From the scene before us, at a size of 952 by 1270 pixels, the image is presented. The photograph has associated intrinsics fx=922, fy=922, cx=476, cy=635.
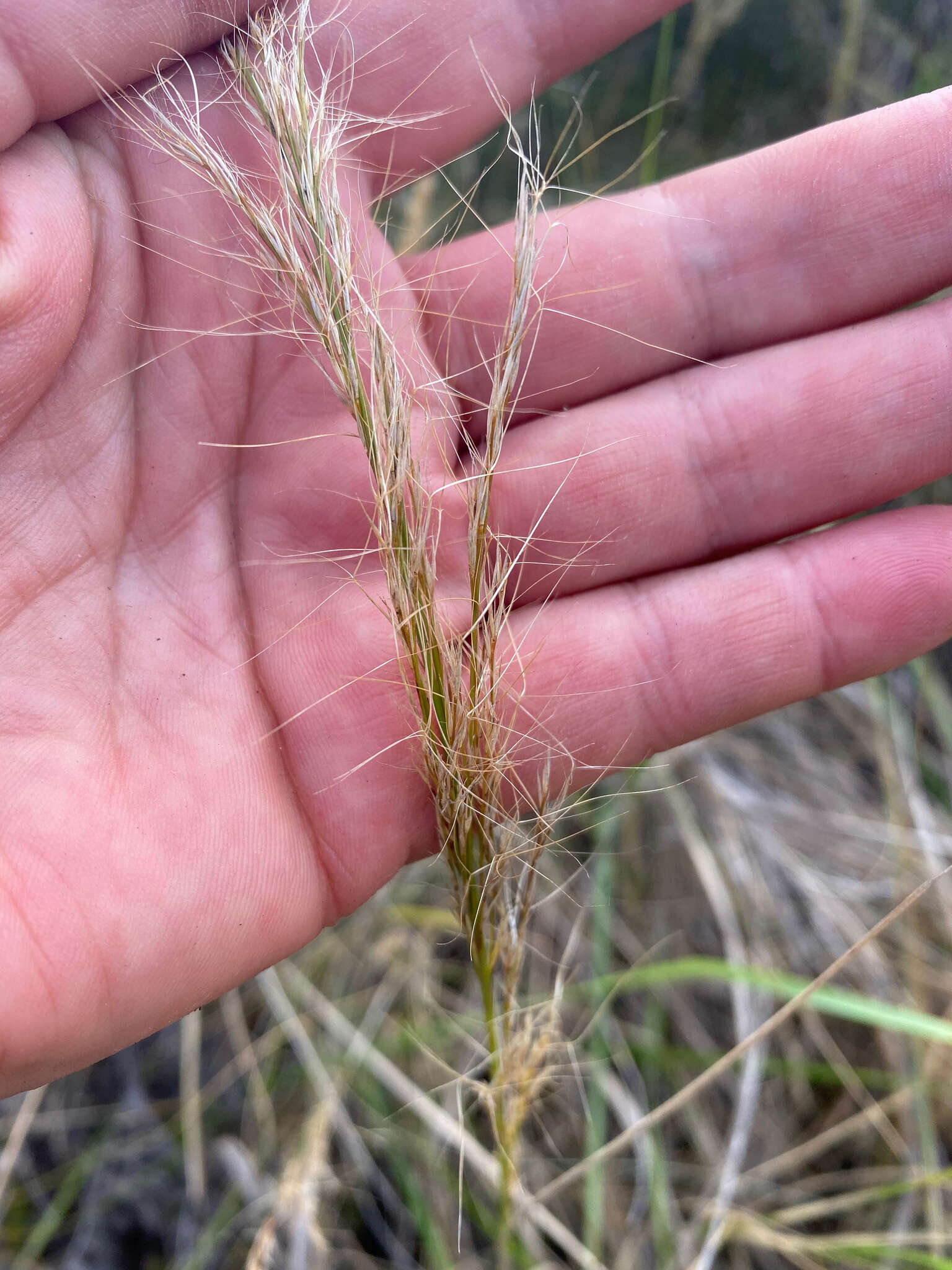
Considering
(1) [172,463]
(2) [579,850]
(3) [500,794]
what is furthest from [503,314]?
(2) [579,850]

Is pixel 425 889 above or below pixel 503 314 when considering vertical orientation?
below

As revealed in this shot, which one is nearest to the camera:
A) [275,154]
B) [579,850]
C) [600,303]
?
[275,154]

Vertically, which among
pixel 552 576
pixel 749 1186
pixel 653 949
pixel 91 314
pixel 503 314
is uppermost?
pixel 91 314

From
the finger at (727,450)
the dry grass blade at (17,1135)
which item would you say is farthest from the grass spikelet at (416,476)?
the dry grass blade at (17,1135)

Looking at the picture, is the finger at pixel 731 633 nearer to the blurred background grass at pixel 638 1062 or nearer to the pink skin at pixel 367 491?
the pink skin at pixel 367 491

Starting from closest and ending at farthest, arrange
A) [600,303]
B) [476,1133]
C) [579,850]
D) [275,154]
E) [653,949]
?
1. [275,154]
2. [600,303]
3. [476,1133]
4. [653,949]
5. [579,850]

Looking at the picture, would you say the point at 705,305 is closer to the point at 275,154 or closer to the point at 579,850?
the point at 275,154

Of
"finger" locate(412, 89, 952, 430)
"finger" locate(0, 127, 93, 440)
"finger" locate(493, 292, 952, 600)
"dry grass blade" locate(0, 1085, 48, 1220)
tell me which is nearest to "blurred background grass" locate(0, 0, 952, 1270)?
"dry grass blade" locate(0, 1085, 48, 1220)
